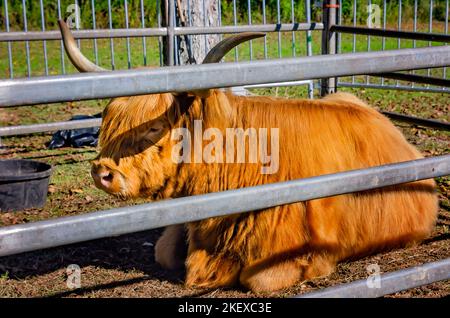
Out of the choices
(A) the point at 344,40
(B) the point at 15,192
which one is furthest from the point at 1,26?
(B) the point at 15,192

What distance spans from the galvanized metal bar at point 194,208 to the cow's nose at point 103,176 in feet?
4.81

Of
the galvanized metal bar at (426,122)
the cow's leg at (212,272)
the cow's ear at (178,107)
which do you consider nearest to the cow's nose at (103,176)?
the cow's ear at (178,107)

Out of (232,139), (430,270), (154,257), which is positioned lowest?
(154,257)

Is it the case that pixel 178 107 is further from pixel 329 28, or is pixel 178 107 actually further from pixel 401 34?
pixel 329 28

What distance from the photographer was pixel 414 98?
35.6 ft

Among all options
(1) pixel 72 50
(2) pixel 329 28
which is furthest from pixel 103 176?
(2) pixel 329 28

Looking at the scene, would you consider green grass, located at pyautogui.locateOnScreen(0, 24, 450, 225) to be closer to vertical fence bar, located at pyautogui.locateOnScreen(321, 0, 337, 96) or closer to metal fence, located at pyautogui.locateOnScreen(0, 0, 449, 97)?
metal fence, located at pyautogui.locateOnScreen(0, 0, 449, 97)

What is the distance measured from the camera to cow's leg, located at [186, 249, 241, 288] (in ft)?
13.6

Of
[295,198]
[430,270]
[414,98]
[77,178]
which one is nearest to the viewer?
[295,198]

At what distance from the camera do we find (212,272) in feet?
13.7

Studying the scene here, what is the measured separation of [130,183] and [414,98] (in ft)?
26.0

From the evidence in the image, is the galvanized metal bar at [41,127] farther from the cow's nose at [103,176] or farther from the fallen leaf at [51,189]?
the cow's nose at [103,176]
